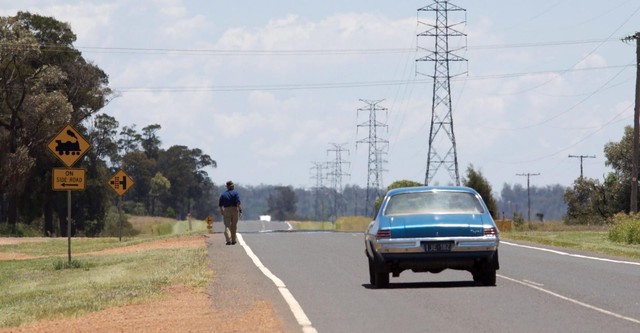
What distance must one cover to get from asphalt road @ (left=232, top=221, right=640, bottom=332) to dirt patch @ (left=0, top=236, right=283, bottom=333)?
2.22 ft

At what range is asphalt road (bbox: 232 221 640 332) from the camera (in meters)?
14.1

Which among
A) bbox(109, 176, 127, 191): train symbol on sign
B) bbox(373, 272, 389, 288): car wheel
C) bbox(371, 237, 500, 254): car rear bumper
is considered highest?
bbox(109, 176, 127, 191): train symbol on sign

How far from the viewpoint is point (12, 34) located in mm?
76625

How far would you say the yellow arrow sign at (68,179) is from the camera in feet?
99.0

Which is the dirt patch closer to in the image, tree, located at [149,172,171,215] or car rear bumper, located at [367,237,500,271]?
car rear bumper, located at [367,237,500,271]

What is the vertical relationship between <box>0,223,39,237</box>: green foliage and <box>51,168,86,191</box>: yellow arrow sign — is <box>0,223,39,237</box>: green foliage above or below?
below

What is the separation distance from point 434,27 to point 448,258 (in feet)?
192

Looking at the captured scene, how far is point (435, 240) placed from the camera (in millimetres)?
18844

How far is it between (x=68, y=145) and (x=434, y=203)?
1272 cm

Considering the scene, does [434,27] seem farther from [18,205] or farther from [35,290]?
[35,290]

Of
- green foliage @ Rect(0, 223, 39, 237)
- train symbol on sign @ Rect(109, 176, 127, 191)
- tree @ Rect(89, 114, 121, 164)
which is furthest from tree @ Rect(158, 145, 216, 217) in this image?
train symbol on sign @ Rect(109, 176, 127, 191)

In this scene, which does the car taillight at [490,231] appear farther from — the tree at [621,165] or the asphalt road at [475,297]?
the tree at [621,165]

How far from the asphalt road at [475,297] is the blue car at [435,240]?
38cm

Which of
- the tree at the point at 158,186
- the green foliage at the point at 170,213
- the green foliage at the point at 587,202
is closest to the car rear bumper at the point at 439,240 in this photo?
the green foliage at the point at 587,202
